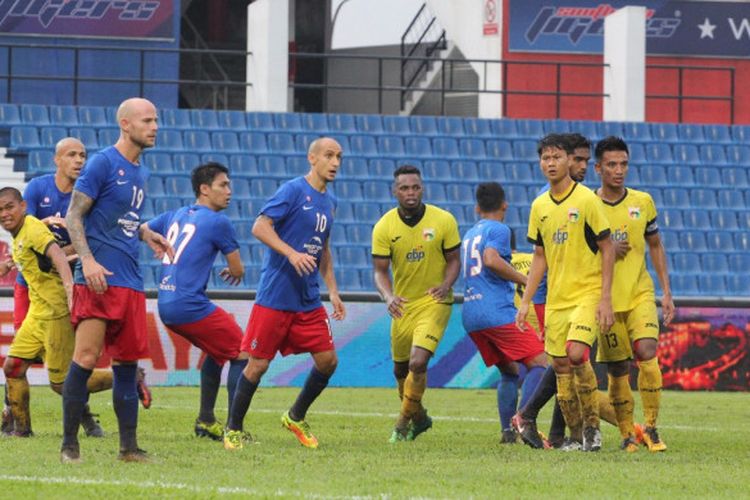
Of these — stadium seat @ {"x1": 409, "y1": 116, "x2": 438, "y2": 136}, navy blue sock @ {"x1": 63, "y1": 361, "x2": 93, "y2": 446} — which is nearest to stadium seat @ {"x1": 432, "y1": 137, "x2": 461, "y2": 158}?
stadium seat @ {"x1": 409, "y1": 116, "x2": 438, "y2": 136}

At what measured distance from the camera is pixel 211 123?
995 inches

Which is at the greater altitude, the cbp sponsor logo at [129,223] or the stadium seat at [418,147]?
the stadium seat at [418,147]

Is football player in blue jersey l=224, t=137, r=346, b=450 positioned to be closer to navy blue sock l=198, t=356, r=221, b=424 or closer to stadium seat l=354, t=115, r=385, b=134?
navy blue sock l=198, t=356, r=221, b=424

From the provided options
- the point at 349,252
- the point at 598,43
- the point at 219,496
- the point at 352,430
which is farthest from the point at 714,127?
the point at 219,496

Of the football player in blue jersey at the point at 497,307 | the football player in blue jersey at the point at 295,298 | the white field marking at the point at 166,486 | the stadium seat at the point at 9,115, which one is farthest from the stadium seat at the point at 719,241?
the white field marking at the point at 166,486

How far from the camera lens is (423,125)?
86.8ft

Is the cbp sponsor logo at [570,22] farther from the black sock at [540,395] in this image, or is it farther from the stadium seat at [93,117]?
the black sock at [540,395]

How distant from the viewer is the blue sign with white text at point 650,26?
30188mm

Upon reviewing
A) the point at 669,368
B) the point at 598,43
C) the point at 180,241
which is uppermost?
the point at 598,43

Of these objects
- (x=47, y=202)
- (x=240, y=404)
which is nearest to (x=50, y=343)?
(x=47, y=202)

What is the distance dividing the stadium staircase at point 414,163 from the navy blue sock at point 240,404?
37.8ft

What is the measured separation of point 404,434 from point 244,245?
38.1 ft

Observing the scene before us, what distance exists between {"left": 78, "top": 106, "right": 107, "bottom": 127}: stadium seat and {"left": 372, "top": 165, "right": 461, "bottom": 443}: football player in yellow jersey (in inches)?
527

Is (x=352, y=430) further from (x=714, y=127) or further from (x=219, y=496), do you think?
(x=714, y=127)
